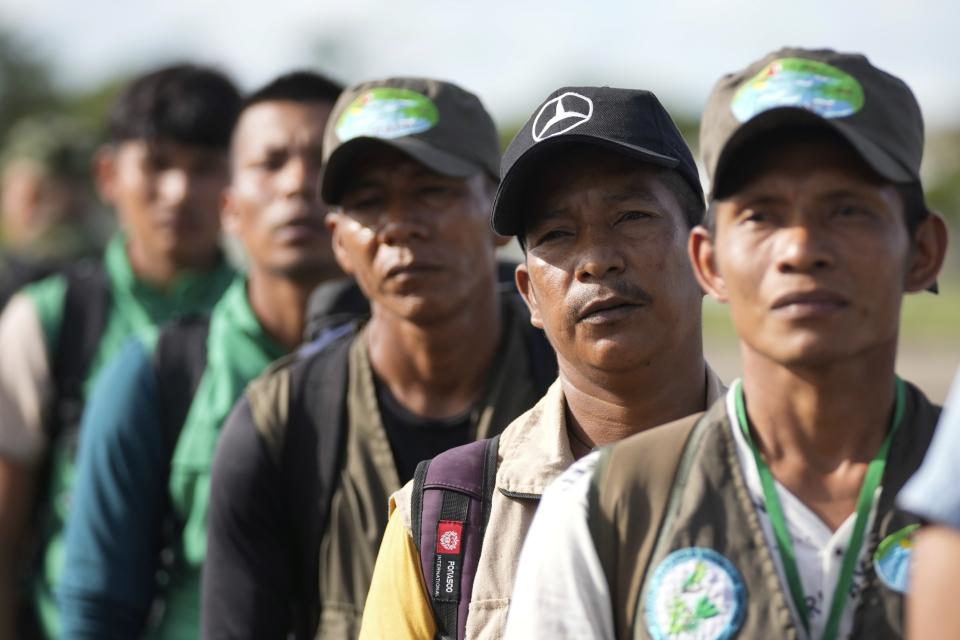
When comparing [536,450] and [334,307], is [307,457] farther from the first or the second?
[536,450]

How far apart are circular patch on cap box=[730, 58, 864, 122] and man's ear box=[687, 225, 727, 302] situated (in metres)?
0.30

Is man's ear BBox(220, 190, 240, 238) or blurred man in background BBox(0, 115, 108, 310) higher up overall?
blurred man in background BBox(0, 115, 108, 310)

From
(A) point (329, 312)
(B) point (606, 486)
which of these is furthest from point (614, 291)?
(A) point (329, 312)

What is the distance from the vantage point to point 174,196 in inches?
281

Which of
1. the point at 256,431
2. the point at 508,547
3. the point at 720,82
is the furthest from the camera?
the point at 256,431

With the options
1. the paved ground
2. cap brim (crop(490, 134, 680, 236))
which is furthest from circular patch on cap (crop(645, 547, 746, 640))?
the paved ground

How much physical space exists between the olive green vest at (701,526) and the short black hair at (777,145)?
38 cm

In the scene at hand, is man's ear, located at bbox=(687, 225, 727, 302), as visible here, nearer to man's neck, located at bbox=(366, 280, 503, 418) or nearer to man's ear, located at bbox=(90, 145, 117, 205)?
man's neck, located at bbox=(366, 280, 503, 418)

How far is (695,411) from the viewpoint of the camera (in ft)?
12.8

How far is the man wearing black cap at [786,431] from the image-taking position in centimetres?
281

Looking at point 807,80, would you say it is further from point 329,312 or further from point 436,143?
point 329,312

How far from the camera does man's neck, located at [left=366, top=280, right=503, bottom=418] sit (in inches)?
189

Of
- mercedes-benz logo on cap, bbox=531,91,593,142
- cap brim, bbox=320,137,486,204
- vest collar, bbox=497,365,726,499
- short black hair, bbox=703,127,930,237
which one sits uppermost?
cap brim, bbox=320,137,486,204

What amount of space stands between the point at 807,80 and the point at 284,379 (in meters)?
2.20
